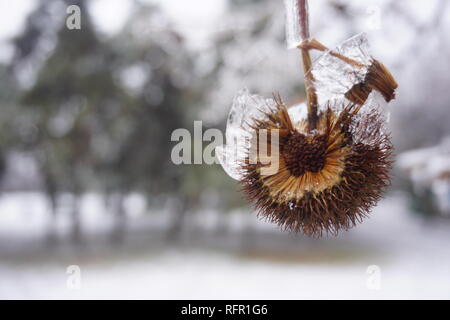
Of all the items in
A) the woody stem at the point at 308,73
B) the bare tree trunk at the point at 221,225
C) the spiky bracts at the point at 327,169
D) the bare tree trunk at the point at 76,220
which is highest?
the woody stem at the point at 308,73

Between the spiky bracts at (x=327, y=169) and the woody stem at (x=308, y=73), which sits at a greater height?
the woody stem at (x=308, y=73)

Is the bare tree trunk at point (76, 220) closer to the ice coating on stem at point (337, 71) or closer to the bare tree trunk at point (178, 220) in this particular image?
the bare tree trunk at point (178, 220)

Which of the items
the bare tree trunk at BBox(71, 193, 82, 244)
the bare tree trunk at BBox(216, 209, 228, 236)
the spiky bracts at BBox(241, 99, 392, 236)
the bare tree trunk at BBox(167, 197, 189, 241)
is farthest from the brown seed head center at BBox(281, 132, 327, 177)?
the bare tree trunk at BBox(216, 209, 228, 236)

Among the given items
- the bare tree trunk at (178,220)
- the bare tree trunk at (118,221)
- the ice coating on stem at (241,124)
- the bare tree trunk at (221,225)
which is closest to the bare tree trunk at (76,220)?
the bare tree trunk at (118,221)

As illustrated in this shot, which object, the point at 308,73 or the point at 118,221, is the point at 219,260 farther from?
the point at 308,73

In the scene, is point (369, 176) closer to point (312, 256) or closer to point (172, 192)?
point (172, 192)

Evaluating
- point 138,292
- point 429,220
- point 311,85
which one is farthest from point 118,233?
point 311,85
